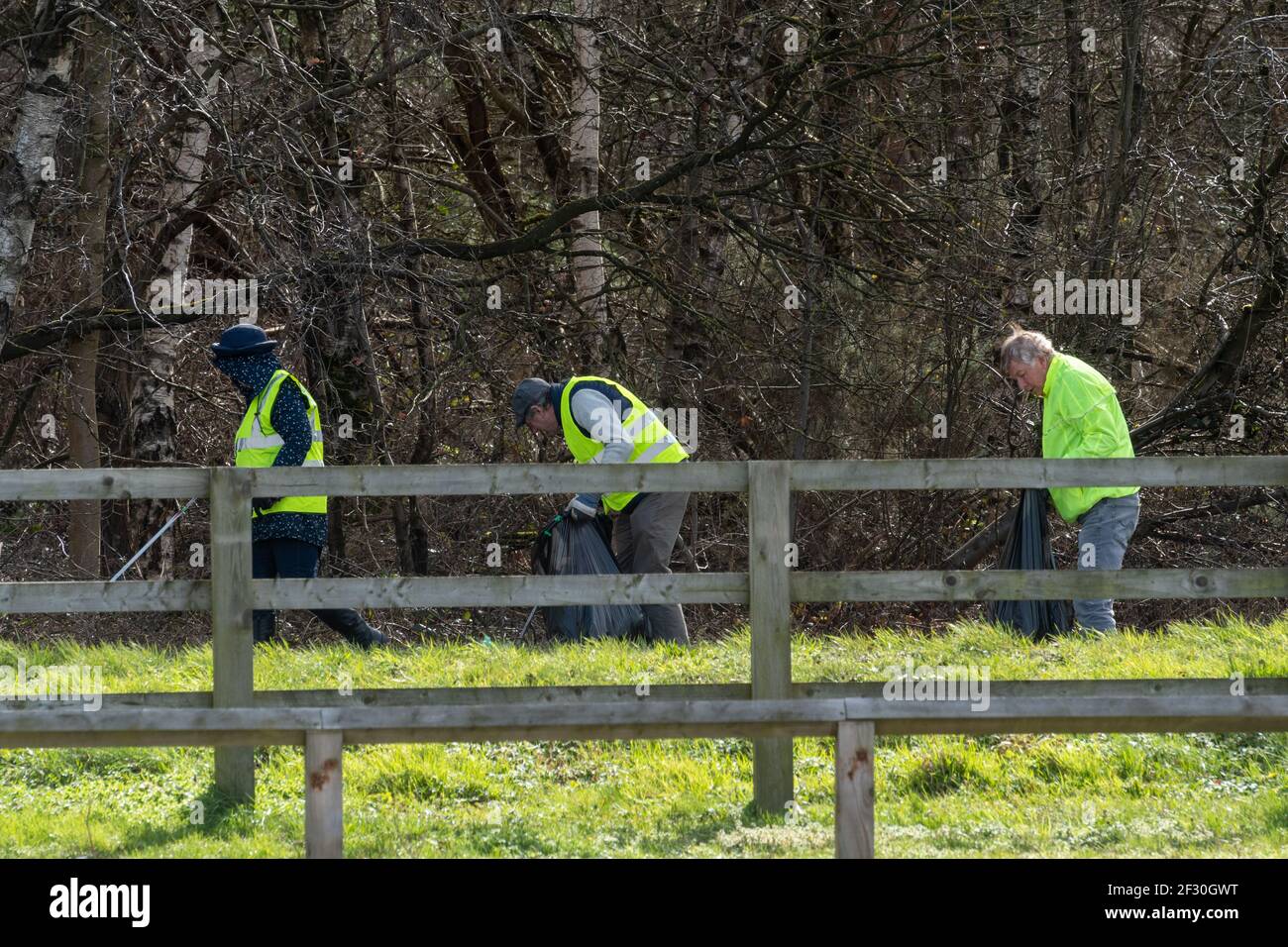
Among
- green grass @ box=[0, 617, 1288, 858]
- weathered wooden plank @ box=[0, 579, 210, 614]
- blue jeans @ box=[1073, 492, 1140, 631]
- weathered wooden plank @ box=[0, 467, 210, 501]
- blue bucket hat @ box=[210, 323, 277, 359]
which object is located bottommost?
green grass @ box=[0, 617, 1288, 858]

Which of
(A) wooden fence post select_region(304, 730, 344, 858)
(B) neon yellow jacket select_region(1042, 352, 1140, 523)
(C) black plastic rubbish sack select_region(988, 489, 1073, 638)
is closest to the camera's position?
(A) wooden fence post select_region(304, 730, 344, 858)

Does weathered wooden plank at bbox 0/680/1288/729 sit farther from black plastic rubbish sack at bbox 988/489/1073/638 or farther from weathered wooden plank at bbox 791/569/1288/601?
black plastic rubbish sack at bbox 988/489/1073/638

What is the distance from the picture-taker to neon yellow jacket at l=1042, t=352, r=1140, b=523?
7.50 m

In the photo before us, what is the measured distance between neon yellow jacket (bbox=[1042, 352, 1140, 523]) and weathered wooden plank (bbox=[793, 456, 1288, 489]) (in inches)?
58.2

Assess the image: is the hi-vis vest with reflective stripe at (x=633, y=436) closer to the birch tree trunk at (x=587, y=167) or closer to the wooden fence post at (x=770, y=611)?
the wooden fence post at (x=770, y=611)

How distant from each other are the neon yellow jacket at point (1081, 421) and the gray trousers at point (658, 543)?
1877 millimetres

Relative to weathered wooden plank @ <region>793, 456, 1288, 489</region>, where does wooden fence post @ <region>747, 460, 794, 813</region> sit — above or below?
below

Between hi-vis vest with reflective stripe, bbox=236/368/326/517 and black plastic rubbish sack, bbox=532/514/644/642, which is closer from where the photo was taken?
hi-vis vest with reflective stripe, bbox=236/368/326/517

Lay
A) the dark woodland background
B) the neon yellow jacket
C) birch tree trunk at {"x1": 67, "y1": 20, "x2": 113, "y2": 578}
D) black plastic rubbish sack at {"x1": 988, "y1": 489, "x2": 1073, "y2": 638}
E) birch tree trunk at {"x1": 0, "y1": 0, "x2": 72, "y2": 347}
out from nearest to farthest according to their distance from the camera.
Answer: the neon yellow jacket, black plastic rubbish sack at {"x1": 988, "y1": 489, "x2": 1073, "y2": 638}, birch tree trunk at {"x1": 0, "y1": 0, "x2": 72, "y2": 347}, birch tree trunk at {"x1": 67, "y1": 20, "x2": 113, "y2": 578}, the dark woodland background

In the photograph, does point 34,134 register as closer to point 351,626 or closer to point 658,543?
point 351,626

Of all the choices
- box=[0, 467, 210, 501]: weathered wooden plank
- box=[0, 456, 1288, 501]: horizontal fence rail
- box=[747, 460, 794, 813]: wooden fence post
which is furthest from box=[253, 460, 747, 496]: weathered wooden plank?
box=[0, 467, 210, 501]: weathered wooden plank
